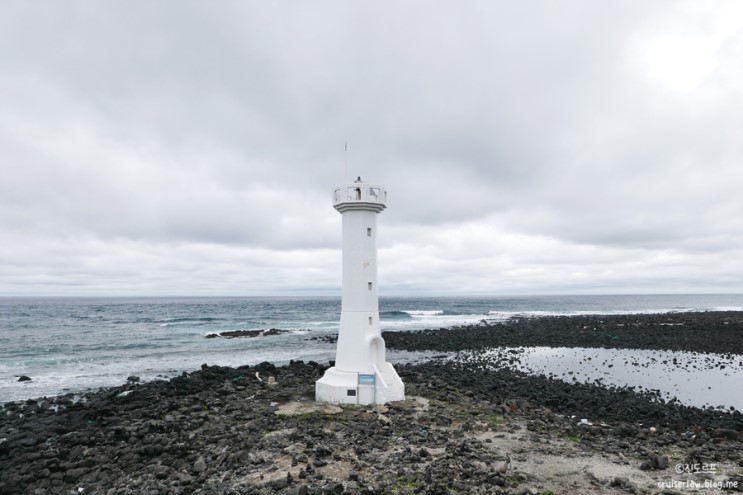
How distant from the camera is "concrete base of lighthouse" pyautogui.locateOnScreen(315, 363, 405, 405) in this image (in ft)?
40.4

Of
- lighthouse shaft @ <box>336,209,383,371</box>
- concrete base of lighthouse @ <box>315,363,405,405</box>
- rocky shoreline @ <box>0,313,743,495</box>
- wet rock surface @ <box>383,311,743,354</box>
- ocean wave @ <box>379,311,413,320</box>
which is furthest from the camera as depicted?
ocean wave @ <box>379,311,413,320</box>

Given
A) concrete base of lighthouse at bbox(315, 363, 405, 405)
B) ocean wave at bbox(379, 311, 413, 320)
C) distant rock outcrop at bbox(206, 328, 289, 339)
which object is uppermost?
concrete base of lighthouse at bbox(315, 363, 405, 405)

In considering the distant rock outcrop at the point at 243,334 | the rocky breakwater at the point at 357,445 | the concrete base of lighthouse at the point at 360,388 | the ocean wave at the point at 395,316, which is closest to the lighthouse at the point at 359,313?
the concrete base of lighthouse at the point at 360,388

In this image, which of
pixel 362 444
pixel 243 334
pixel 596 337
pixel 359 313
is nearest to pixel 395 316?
pixel 243 334

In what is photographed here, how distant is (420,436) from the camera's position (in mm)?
10000

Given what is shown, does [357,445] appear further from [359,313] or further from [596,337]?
[596,337]

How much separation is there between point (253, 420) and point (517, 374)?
13.6 metres

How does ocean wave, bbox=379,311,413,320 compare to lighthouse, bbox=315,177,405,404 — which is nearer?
lighthouse, bbox=315,177,405,404

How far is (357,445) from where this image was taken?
30.9 ft

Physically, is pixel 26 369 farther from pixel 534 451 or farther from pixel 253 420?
pixel 534 451

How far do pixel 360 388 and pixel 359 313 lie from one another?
187 cm

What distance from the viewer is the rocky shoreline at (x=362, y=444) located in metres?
7.89

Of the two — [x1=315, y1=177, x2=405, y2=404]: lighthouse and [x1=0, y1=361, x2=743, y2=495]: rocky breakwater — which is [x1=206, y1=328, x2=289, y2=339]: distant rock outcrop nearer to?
[x1=0, y1=361, x2=743, y2=495]: rocky breakwater

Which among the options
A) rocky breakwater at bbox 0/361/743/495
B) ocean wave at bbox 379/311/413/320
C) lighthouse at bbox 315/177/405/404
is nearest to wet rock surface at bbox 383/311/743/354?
rocky breakwater at bbox 0/361/743/495
